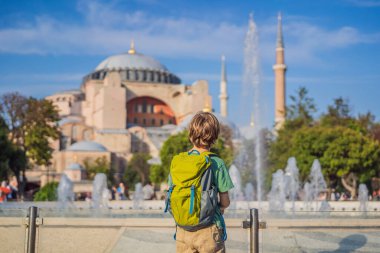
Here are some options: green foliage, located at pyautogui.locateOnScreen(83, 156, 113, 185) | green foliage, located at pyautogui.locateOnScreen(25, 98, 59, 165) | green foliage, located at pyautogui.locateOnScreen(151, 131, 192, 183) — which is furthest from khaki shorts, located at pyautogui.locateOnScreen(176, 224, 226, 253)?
green foliage, located at pyautogui.locateOnScreen(83, 156, 113, 185)

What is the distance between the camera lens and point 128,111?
2660 inches

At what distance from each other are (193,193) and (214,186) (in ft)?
0.55

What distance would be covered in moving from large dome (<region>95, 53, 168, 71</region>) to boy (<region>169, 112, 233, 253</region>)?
223 feet

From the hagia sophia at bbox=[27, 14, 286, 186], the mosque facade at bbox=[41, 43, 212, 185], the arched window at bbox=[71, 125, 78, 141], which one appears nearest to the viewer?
the hagia sophia at bbox=[27, 14, 286, 186]

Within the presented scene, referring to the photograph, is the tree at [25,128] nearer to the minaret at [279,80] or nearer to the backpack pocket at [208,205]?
the minaret at [279,80]

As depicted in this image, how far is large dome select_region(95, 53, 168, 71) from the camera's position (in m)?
71.6

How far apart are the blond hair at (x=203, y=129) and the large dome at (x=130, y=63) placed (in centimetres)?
6804

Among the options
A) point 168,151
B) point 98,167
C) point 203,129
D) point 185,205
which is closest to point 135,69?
point 98,167

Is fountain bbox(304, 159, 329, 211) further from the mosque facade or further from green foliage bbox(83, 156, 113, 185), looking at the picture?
the mosque facade

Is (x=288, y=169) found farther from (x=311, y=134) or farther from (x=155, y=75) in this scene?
(x=155, y=75)

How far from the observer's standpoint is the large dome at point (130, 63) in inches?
2820

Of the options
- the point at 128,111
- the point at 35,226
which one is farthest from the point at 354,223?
the point at 128,111

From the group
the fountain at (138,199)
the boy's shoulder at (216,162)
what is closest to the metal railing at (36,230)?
the boy's shoulder at (216,162)

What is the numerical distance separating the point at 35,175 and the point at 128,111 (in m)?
16.9
